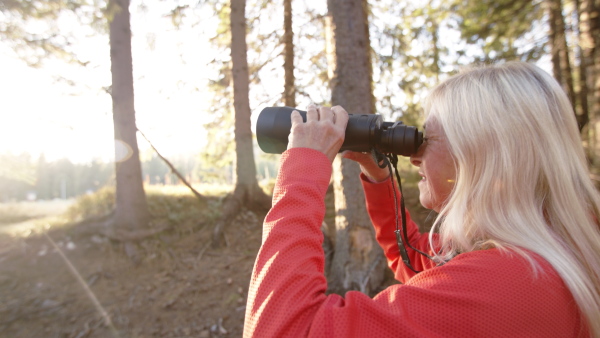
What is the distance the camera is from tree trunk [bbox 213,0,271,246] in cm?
696

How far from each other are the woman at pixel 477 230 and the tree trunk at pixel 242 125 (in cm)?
572

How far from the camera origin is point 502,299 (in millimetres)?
892

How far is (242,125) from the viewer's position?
7.05m

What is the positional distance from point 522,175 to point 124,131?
5902 mm

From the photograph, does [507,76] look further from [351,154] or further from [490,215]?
[351,154]

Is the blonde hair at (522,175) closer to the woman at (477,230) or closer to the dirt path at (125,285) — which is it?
the woman at (477,230)

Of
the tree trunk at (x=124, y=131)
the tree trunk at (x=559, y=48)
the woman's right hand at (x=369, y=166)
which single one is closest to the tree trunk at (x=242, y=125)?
the tree trunk at (x=124, y=131)

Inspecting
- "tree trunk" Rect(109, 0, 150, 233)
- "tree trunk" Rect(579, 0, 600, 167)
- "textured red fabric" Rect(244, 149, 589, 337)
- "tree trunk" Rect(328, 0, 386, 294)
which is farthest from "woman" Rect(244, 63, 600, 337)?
"tree trunk" Rect(109, 0, 150, 233)

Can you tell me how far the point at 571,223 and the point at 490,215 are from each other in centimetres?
20

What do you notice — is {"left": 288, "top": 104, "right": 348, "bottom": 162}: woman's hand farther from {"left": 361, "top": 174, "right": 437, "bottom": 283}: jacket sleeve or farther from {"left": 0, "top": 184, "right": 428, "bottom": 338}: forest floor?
{"left": 0, "top": 184, "right": 428, "bottom": 338}: forest floor

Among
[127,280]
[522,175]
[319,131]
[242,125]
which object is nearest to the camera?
[522,175]

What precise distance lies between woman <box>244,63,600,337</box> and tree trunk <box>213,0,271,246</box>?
572cm

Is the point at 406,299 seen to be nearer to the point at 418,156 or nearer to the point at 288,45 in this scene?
the point at 418,156

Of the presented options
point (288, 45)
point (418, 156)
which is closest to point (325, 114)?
point (418, 156)
